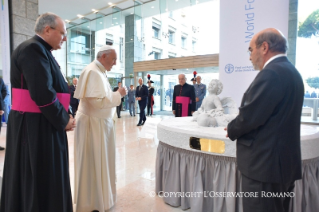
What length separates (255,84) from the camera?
1.09 m

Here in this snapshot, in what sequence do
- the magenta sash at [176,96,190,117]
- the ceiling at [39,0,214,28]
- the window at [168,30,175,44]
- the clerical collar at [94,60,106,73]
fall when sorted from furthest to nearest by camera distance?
the window at [168,30,175,44]
the ceiling at [39,0,214,28]
the magenta sash at [176,96,190,117]
the clerical collar at [94,60,106,73]

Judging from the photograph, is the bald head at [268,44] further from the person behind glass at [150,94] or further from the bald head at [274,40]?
the person behind glass at [150,94]

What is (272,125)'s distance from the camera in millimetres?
1069

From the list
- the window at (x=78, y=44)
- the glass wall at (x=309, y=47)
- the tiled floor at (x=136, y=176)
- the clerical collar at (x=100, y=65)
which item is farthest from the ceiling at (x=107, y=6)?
the clerical collar at (x=100, y=65)

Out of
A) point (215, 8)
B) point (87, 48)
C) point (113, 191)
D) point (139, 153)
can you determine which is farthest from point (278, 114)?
point (87, 48)

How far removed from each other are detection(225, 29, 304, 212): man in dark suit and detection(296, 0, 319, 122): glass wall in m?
6.57

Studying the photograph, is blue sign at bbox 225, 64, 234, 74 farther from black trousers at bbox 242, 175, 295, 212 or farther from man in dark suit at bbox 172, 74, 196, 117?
black trousers at bbox 242, 175, 295, 212

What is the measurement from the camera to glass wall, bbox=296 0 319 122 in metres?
6.35

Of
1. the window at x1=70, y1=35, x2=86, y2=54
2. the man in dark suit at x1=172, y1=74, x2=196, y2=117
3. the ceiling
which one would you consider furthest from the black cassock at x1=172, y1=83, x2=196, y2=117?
the window at x1=70, y1=35, x2=86, y2=54

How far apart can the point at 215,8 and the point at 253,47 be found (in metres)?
9.31

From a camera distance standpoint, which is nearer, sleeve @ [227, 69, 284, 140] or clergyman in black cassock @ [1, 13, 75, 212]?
sleeve @ [227, 69, 284, 140]

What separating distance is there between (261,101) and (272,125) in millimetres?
142

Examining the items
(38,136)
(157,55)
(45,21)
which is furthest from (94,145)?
(157,55)

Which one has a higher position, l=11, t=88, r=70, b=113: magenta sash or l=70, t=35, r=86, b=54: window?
l=70, t=35, r=86, b=54: window
